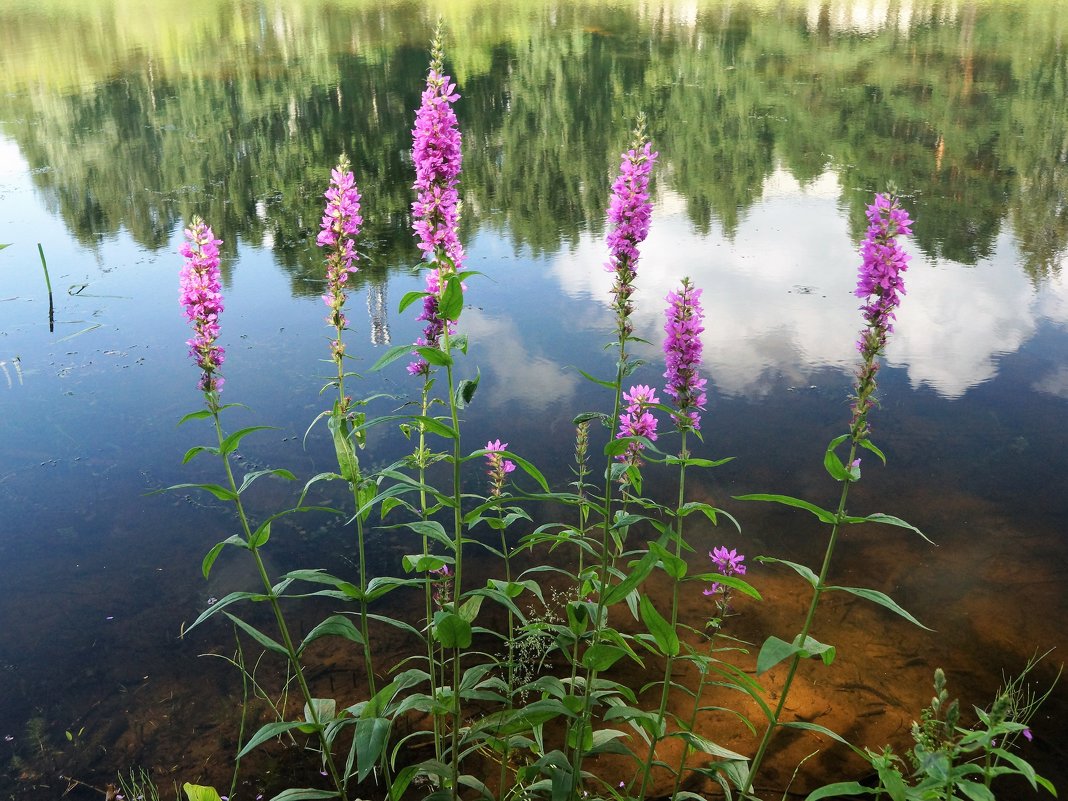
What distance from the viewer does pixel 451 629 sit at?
2.50 m

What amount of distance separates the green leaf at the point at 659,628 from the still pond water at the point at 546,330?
1719 millimetres

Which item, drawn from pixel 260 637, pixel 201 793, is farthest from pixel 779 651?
pixel 201 793

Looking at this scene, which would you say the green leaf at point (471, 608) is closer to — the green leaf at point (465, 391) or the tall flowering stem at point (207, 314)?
the tall flowering stem at point (207, 314)

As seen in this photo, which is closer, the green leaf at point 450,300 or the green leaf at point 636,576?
the green leaf at point 636,576

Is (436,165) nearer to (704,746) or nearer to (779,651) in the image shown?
(779,651)

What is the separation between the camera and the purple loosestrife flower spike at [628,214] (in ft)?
9.29

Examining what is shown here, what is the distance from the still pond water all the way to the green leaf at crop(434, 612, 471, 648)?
1.91 meters

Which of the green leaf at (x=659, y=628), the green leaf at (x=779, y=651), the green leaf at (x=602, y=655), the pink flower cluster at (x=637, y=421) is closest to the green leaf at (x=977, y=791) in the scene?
the green leaf at (x=779, y=651)

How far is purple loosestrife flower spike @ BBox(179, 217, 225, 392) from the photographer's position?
2.76 metres

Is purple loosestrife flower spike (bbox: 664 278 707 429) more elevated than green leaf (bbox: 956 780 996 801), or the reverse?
purple loosestrife flower spike (bbox: 664 278 707 429)

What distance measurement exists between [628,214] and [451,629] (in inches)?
57.0

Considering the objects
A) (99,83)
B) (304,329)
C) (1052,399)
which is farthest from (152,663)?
(99,83)

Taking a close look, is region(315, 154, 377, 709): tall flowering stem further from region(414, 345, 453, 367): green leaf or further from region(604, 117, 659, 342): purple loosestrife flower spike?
region(604, 117, 659, 342): purple loosestrife flower spike

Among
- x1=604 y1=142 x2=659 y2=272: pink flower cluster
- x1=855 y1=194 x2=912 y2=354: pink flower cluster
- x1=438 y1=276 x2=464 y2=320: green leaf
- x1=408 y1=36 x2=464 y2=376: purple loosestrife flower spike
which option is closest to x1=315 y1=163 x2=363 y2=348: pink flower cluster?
x1=408 y1=36 x2=464 y2=376: purple loosestrife flower spike
